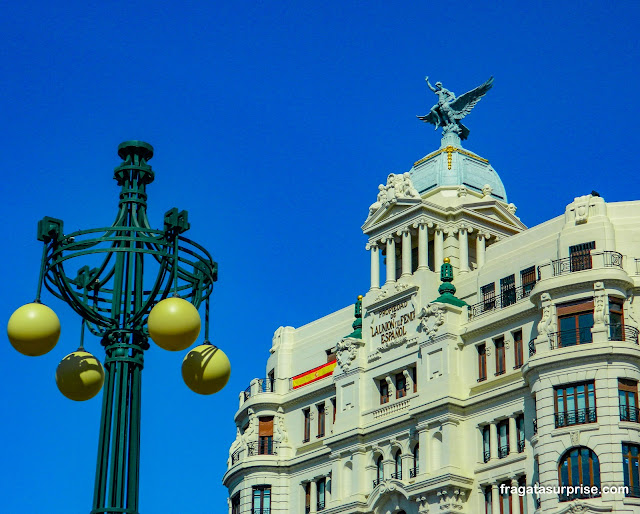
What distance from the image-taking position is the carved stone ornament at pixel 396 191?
68.4m

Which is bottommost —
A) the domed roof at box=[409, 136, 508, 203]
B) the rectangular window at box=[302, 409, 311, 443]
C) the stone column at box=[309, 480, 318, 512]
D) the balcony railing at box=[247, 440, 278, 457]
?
the stone column at box=[309, 480, 318, 512]

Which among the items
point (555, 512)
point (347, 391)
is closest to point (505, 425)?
point (555, 512)

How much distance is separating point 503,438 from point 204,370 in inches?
1669

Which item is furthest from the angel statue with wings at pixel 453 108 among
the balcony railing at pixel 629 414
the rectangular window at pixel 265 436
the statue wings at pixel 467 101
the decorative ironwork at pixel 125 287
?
the decorative ironwork at pixel 125 287

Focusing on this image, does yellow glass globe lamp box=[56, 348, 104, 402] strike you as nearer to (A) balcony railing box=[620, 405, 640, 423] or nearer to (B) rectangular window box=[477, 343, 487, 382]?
(A) balcony railing box=[620, 405, 640, 423]

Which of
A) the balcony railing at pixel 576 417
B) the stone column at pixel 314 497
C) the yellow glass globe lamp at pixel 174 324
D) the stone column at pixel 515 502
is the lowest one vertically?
the yellow glass globe lamp at pixel 174 324

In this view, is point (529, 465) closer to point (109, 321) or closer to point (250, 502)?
point (250, 502)

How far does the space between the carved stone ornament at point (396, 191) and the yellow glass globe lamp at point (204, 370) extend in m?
49.4

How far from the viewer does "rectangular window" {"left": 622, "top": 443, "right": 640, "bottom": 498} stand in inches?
2069

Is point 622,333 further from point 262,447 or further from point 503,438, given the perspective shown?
point 262,447

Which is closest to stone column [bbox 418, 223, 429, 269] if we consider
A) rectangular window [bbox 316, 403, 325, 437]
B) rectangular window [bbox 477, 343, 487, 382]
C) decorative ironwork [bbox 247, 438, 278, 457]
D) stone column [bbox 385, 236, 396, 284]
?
stone column [bbox 385, 236, 396, 284]

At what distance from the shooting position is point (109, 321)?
1922cm

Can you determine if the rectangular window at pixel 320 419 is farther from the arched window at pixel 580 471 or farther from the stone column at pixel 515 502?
the arched window at pixel 580 471

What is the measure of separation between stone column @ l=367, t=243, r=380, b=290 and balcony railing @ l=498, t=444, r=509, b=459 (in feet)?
45.2
